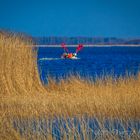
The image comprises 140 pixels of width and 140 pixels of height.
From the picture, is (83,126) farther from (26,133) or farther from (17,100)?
(17,100)

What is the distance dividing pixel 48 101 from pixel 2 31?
2.67 metres

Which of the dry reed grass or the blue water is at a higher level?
the dry reed grass

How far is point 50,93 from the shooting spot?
14266mm

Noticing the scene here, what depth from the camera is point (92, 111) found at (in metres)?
10.6

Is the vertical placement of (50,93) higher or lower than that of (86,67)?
higher

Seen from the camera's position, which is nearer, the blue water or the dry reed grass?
the dry reed grass

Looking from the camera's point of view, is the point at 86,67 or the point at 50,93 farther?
the point at 86,67

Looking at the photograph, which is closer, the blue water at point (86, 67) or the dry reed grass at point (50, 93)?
the dry reed grass at point (50, 93)

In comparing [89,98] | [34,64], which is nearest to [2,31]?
[34,64]

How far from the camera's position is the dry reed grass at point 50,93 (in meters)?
10.5

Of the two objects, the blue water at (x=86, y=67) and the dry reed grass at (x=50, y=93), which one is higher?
the dry reed grass at (x=50, y=93)

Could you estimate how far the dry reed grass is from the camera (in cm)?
1052

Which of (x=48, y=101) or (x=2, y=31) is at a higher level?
(x=2, y=31)

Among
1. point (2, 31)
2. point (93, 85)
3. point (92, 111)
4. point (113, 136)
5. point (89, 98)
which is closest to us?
point (113, 136)
